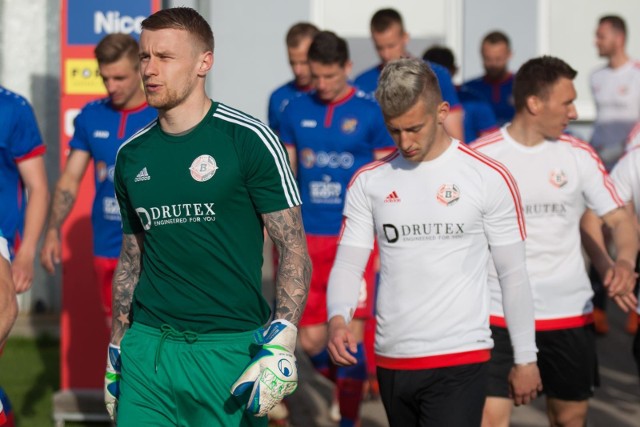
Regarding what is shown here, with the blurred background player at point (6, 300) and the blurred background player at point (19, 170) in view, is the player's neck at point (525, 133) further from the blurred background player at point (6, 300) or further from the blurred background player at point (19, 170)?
the blurred background player at point (6, 300)

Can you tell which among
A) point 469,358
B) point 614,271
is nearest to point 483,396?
point 469,358

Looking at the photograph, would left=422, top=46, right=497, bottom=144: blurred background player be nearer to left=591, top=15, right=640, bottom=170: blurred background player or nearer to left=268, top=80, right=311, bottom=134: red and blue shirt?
left=268, top=80, right=311, bottom=134: red and blue shirt

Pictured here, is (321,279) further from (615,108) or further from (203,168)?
(615,108)

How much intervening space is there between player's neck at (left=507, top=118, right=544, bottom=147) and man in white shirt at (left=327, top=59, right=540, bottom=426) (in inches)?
48.5

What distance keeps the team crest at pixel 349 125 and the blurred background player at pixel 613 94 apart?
14.1 feet

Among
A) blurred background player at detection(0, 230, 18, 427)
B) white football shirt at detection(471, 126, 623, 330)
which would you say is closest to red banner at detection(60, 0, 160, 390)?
white football shirt at detection(471, 126, 623, 330)

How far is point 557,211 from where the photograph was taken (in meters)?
6.83

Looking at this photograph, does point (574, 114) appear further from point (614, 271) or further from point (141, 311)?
point (141, 311)

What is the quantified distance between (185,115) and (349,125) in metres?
3.68

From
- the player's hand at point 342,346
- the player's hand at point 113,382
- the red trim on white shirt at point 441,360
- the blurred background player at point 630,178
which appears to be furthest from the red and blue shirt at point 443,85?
the player's hand at point 113,382

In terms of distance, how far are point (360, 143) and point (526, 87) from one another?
198 cm

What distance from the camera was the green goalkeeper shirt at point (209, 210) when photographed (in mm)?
5000

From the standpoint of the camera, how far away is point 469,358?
5645 mm

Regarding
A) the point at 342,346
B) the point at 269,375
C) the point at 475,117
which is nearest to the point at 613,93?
the point at 475,117
